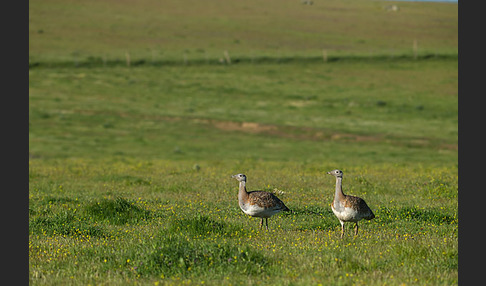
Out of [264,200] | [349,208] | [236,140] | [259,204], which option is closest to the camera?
[349,208]

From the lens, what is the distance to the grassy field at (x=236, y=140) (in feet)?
36.3

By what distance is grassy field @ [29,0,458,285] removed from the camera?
11.1 m

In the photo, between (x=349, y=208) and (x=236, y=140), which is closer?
(x=349, y=208)

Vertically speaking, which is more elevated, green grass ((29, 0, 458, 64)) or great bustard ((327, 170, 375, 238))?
green grass ((29, 0, 458, 64))

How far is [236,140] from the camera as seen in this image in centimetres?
4781

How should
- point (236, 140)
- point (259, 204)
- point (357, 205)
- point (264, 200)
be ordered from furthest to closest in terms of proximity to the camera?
point (236, 140), point (264, 200), point (259, 204), point (357, 205)

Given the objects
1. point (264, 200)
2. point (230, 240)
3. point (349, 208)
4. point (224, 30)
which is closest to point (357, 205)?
point (349, 208)

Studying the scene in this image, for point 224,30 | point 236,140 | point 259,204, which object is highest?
point 224,30

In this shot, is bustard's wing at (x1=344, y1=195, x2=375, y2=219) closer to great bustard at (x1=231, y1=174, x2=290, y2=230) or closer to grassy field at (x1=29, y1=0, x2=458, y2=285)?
grassy field at (x1=29, y1=0, x2=458, y2=285)

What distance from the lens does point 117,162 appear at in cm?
3506

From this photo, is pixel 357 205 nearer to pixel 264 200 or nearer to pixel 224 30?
pixel 264 200

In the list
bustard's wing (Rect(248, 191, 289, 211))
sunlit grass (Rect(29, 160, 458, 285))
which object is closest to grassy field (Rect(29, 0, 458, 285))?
sunlit grass (Rect(29, 160, 458, 285))

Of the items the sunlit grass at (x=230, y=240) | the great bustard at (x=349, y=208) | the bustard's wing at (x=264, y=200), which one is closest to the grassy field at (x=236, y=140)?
the sunlit grass at (x=230, y=240)

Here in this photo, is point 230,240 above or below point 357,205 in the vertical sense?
below
